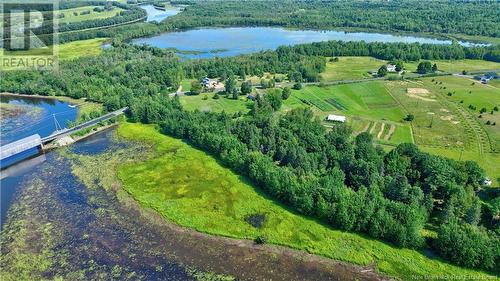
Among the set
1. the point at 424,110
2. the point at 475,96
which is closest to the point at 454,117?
the point at 424,110

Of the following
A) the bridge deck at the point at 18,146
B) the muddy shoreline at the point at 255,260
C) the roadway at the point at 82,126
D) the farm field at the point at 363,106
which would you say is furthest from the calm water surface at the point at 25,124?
the farm field at the point at 363,106

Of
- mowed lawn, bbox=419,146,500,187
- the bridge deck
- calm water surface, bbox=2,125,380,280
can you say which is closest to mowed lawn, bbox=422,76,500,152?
mowed lawn, bbox=419,146,500,187

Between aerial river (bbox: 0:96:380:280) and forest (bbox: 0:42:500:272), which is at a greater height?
forest (bbox: 0:42:500:272)

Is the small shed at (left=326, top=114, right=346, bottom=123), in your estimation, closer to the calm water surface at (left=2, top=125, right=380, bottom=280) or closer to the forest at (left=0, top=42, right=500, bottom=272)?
the forest at (left=0, top=42, right=500, bottom=272)

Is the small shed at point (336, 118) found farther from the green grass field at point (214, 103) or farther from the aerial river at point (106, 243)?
the aerial river at point (106, 243)

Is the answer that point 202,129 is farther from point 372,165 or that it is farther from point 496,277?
point 496,277

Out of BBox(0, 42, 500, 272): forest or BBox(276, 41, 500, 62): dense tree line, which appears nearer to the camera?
BBox(0, 42, 500, 272): forest
